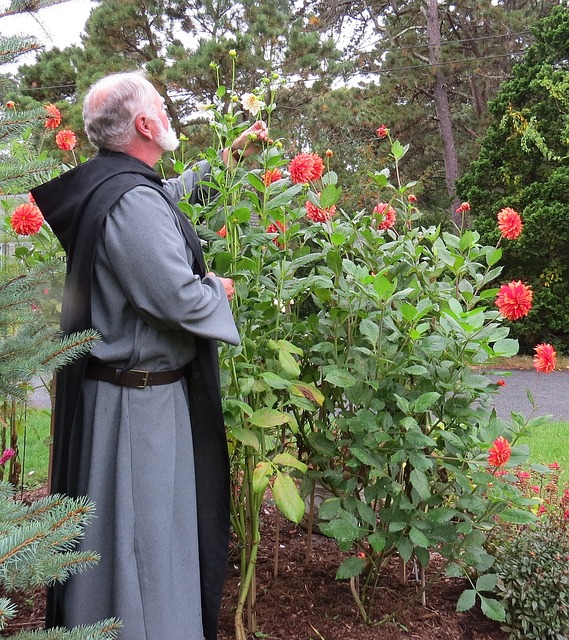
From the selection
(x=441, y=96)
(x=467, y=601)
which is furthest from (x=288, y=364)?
(x=441, y=96)

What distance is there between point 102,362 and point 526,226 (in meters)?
9.73

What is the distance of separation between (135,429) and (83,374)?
20 cm

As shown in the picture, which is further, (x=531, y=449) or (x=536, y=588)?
(x=531, y=449)

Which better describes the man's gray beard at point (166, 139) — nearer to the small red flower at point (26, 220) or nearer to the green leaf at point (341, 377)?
the small red flower at point (26, 220)

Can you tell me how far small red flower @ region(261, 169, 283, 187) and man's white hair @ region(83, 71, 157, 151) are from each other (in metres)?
0.43

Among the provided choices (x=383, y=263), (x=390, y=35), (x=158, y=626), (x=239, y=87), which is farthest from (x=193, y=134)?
(x=158, y=626)

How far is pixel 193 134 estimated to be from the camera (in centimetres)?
1205

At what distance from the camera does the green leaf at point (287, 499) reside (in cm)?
190

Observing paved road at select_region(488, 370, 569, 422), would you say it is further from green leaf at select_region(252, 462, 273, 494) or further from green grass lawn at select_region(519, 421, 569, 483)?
green leaf at select_region(252, 462, 273, 494)

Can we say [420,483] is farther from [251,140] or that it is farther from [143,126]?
[143,126]

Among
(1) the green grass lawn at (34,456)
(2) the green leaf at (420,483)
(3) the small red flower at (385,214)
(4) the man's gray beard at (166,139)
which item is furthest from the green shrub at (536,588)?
(1) the green grass lawn at (34,456)

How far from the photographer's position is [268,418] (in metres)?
1.98

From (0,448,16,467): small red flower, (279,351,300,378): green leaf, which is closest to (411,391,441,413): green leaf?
(279,351,300,378): green leaf

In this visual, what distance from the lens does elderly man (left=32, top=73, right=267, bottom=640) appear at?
168 cm
